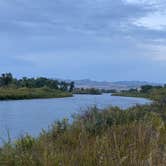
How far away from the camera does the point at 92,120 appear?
10289 mm

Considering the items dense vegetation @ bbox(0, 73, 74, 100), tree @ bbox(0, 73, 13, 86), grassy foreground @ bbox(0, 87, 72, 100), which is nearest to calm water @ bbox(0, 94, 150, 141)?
grassy foreground @ bbox(0, 87, 72, 100)

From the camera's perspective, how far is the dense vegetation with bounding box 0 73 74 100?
8075 cm

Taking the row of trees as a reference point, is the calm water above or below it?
below

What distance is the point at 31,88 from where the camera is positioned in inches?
3888

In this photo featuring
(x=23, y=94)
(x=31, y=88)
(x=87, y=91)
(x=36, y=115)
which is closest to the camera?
(x=36, y=115)

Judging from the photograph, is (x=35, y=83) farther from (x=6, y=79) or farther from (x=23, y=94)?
(x=23, y=94)

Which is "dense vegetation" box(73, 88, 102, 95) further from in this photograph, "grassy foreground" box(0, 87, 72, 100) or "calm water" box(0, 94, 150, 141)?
"calm water" box(0, 94, 150, 141)

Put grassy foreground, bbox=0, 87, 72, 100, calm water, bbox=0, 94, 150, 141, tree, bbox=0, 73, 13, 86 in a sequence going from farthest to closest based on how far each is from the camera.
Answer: tree, bbox=0, 73, 13, 86
grassy foreground, bbox=0, 87, 72, 100
calm water, bbox=0, 94, 150, 141

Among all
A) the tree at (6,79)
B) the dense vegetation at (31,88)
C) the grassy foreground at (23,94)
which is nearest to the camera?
the grassy foreground at (23,94)

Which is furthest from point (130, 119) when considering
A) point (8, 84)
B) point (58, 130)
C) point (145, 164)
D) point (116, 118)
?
point (8, 84)

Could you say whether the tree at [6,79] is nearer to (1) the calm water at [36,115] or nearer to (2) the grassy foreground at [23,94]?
(2) the grassy foreground at [23,94]

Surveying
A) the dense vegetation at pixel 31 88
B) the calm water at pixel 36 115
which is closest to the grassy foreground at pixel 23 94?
the dense vegetation at pixel 31 88

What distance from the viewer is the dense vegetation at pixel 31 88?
80.8m

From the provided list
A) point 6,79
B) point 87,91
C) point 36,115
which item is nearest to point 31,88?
point 6,79
